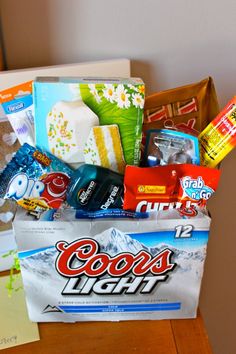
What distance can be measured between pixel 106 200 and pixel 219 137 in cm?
20

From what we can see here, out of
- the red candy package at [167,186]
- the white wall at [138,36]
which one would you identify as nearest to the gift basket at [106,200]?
the red candy package at [167,186]

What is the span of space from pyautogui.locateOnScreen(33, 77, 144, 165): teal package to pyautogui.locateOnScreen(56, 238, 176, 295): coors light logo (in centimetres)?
15

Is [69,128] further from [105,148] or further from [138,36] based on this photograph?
[138,36]

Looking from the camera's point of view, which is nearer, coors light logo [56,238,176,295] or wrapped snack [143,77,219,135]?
coors light logo [56,238,176,295]

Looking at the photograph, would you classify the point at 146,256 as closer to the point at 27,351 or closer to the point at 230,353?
the point at 27,351

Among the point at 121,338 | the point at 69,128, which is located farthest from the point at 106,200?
the point at 121,338

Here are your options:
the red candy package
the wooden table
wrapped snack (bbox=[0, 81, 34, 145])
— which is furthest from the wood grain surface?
wrapped snack (bbox=[0, 81, 34, 145])

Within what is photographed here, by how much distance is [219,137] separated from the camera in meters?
0.64

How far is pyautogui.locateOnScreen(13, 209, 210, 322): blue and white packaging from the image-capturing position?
60cm

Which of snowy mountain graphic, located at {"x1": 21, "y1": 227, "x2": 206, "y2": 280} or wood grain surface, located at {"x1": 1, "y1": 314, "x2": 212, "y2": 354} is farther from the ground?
snowy mountain graphic, located at {"x1": 21, "y1": 227, "x2": 206, "y2": 280}

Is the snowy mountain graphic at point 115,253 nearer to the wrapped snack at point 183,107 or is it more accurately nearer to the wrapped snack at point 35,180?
the wrapped snack at point 35,180

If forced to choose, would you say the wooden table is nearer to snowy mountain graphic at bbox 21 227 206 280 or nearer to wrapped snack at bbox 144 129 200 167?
snowy mountain graphic at bbox 21 227 206 280

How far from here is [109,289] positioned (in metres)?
0.65

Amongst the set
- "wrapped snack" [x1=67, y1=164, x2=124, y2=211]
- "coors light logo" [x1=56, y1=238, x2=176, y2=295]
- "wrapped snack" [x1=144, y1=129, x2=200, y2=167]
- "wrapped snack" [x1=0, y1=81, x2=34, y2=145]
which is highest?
"wrapped snack" [x1=0, y1=81, x2=34, y2=145]
